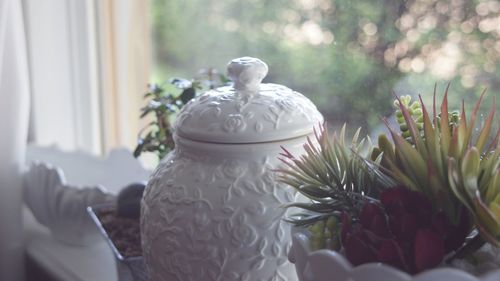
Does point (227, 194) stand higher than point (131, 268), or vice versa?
point (227, 194)

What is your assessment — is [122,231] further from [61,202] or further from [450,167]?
[450,167]

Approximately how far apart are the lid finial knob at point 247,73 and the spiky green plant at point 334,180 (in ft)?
0.36

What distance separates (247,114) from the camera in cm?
55

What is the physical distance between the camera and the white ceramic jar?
53 cm

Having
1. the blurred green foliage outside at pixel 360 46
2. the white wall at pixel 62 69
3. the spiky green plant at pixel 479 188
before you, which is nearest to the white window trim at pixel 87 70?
the white wall at pixel 62 69

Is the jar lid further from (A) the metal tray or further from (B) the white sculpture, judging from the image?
(B) the white sculpture

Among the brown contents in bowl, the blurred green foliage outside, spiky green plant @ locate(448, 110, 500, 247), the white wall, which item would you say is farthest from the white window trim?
spiky green plant @ locate(448, 110, 500, 247)

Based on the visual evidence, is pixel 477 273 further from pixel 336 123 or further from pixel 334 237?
pixel 336 123

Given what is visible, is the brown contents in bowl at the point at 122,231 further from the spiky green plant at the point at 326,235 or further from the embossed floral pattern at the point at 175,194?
the spiky green plant at the point at 326,235

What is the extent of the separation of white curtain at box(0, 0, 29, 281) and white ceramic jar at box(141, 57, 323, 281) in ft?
1.37

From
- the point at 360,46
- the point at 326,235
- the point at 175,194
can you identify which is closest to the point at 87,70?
the point at 360,46

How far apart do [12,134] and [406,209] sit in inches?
25.8

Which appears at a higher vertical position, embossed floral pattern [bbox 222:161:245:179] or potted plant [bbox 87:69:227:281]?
embossed floral pattern [bbox 222:161:245:179]

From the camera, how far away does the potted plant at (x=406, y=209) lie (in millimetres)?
404
